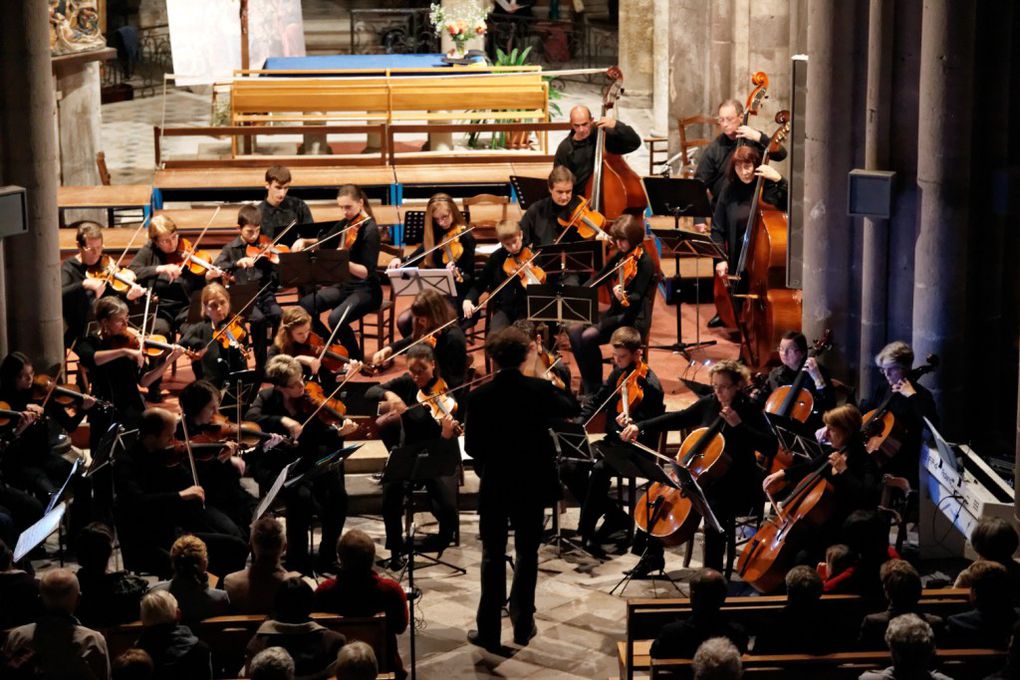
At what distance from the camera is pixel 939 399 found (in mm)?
9305

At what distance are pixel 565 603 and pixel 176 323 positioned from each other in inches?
142

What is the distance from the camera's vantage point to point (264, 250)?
1068cm

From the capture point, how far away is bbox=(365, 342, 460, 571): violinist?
849 centimetres

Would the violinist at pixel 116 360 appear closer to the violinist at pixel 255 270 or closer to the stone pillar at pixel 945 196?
the violinist at pixel 255 270

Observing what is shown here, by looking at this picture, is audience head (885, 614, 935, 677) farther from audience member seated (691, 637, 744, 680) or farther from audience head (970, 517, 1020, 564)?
audience head (970, 517, 1020, 564)

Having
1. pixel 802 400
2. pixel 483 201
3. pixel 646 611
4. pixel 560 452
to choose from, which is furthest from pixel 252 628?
pixel 483 201

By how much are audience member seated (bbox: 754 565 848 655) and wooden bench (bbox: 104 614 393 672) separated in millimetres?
1502

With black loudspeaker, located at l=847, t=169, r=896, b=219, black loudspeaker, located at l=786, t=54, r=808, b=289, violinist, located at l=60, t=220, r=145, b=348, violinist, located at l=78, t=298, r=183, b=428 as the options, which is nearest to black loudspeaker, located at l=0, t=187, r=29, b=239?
violinist, located at l=78, t=298, r=183, b=428

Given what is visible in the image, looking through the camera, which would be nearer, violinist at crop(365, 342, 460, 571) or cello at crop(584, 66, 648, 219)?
violinist at crop(365, 342, 460, 571)

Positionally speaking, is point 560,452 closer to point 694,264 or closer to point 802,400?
point 802,400

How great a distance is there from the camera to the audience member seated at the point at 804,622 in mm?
6320

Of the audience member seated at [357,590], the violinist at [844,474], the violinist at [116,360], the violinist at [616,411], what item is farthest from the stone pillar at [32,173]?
the violinist at [844,474]

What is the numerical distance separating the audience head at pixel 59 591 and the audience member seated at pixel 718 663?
2277mm

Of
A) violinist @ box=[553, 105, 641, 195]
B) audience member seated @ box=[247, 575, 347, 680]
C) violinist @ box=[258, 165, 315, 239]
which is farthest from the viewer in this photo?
violinist @ box=[553, 105, 641, 195]
